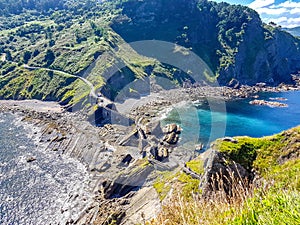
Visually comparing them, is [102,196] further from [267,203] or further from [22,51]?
[22,51]

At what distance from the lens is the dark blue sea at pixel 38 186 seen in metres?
42.0

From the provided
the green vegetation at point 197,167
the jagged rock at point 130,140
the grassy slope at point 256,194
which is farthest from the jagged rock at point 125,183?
the jagged rock at point 130,140

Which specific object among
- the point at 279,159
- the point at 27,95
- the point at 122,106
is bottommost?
the point at 27,95

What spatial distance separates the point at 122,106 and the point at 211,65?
74.6 metres

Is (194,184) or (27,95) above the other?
(194,184)

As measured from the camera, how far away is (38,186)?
49500mm

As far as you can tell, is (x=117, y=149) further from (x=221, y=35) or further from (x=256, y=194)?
(x=221, y=35)

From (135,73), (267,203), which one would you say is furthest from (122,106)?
(267,203)

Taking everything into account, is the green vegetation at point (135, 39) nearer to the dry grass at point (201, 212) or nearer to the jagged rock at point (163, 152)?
the jagged rock at point (163, 152)

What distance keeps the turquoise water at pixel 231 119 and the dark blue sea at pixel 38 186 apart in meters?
29.2

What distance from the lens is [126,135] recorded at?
70.9 m

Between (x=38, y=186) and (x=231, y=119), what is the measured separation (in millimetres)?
61997

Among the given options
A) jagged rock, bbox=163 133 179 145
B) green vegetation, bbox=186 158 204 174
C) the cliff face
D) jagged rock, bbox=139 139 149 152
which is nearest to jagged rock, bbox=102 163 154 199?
green vegetation, bbox=186 158 204 174

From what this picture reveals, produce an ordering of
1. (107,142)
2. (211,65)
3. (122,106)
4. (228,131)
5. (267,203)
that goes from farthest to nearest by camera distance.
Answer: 1. (211,65)
2. (122,106)
3. (228,131)
4. (107,142)
5. (267,203)
